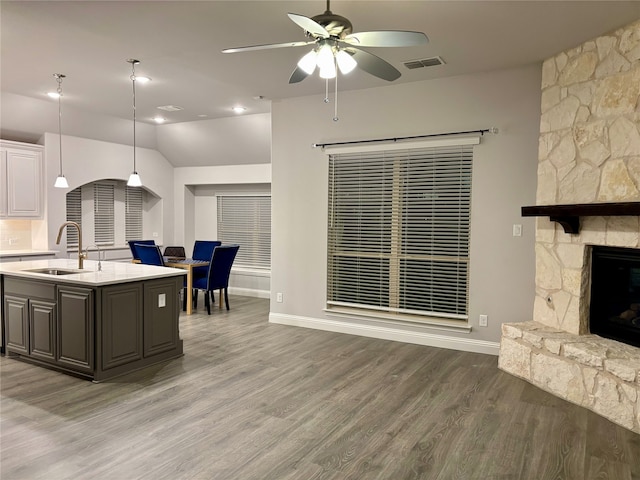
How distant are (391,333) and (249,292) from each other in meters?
3.71

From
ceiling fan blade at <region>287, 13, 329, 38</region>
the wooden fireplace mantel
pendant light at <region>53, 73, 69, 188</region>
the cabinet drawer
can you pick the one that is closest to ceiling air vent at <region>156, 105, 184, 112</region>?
pendant light at <region>53, 73, 69, 188</region>

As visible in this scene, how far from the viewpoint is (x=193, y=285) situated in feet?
22.0

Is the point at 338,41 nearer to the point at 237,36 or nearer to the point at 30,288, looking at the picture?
the point at 237,36

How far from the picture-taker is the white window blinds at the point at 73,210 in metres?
7.61

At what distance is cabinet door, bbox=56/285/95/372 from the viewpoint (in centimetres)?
386

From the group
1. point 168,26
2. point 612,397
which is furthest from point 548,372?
point 168,26

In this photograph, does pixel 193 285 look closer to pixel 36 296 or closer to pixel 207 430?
pixel 36 296

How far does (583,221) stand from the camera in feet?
12.8

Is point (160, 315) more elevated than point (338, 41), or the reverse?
point (338, 41)

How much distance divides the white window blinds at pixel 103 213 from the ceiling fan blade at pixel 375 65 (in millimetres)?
6605

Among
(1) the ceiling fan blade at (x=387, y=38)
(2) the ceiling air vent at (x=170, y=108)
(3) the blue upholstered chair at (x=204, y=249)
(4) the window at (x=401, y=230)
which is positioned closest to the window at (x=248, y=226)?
(3) the blue upholstered chair at (x=204, y=249)

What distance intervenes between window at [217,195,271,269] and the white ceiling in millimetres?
3172

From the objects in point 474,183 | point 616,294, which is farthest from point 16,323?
point 616,294

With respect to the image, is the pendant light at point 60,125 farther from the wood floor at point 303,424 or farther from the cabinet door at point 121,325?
the cabinet door at point 121,325
